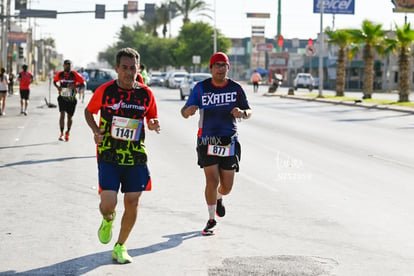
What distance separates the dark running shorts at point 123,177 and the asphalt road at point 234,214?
23.5 inches

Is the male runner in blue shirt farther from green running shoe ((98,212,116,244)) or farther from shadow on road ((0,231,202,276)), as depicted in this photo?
green running shoe ((98,212,116,244))

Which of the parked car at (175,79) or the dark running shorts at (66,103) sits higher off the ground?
the parked car at (175,79)

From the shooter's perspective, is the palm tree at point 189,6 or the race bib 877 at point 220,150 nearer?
the race bib 877 at point 220,150

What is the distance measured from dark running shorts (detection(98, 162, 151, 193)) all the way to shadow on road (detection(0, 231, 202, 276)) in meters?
0.58

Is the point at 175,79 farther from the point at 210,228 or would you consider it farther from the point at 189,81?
the point at 210,228

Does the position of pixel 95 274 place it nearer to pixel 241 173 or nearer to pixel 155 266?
pixel 155 266

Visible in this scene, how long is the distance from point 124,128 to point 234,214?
265cm

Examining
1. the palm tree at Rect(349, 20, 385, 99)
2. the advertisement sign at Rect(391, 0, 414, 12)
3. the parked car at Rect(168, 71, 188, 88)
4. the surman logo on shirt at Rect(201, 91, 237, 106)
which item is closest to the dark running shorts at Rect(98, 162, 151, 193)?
the surman logo on shirt at Rect(201, 91, 237, 106)

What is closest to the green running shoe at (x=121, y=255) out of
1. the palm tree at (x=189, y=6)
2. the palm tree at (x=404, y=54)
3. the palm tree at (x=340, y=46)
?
the palm tree at (x=404, y=54)

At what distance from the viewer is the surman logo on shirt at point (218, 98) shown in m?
7.81

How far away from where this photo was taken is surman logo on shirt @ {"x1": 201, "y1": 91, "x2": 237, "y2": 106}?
7812 millimetres

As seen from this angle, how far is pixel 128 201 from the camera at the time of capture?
262 inches

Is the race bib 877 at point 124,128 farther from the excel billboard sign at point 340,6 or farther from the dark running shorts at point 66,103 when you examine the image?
the excel billboard sign at point 340,6

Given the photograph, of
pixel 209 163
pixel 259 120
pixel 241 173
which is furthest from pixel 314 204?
Result: pixel 259 120
